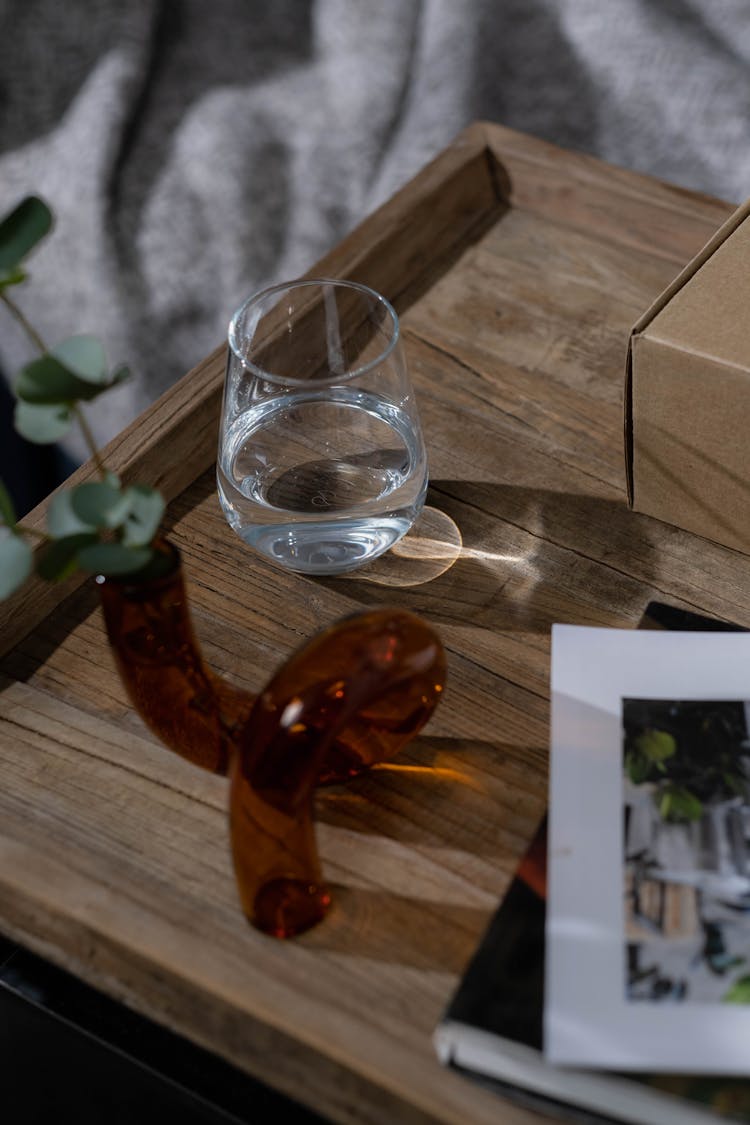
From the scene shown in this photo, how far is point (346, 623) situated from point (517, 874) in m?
0.11

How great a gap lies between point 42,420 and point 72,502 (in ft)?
0.11

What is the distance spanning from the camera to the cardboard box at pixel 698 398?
55 cm

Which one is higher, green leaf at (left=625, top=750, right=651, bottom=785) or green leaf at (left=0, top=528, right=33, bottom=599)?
green leaf at (left=0, top=528, right=33, bottom=599)

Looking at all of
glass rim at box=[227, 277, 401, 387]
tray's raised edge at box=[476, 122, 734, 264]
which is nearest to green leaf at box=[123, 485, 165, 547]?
glass rim at box=[227, 277, 401, 387]

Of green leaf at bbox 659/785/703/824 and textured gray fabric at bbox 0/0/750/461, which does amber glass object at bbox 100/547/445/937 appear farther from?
textured gray fabric at bbox 0/0/750/461

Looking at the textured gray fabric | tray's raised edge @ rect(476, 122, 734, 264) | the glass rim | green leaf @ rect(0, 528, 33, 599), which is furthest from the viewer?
the textured gray fabric

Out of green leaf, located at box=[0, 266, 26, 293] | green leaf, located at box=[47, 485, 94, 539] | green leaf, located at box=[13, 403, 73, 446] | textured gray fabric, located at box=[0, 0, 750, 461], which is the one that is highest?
green leaf, located at box=[0, 266, 26, 293]

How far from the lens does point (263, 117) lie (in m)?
1.17

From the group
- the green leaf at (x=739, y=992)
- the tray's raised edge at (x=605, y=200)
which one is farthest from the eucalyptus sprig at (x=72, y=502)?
the tray's raised edge at (x=605, y=200)

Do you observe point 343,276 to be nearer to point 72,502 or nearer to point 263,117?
→ point 72,502

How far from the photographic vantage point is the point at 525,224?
82cm

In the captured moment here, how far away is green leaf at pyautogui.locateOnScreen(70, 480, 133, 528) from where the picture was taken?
0.41 metres

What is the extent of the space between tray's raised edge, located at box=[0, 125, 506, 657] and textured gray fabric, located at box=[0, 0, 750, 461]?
340 mm

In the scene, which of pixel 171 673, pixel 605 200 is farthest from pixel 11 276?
pixel 605 200
